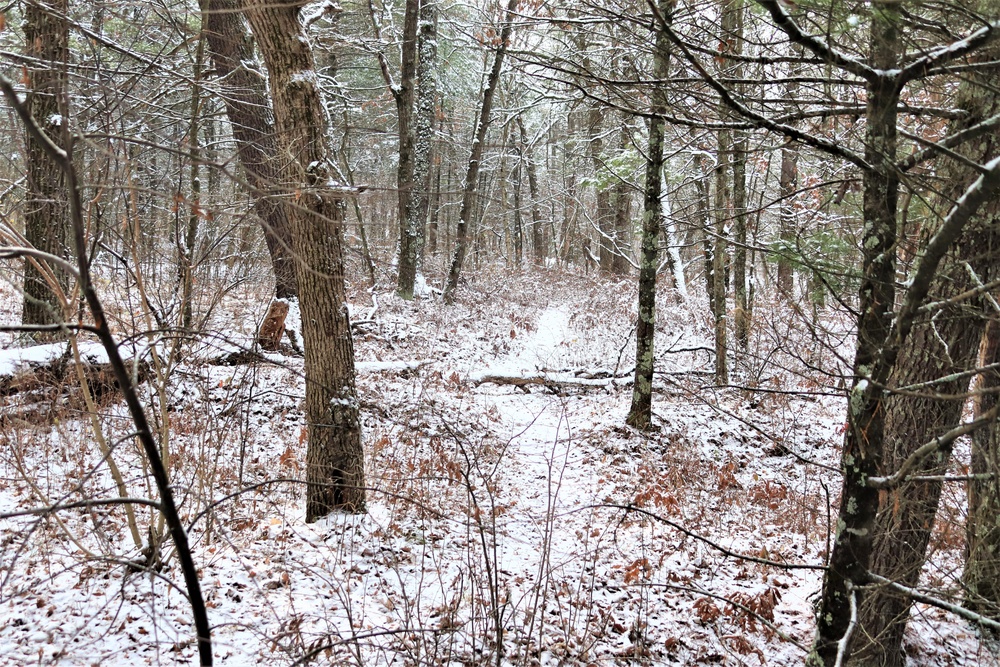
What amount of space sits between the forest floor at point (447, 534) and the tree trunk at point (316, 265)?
44 centimetres

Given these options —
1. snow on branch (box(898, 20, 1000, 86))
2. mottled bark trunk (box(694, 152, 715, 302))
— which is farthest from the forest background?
mottled bark trunk (box(694, 152, 715, 302))

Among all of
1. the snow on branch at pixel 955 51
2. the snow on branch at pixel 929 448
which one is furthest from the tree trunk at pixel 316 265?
the snow on branch at pixel 955 51

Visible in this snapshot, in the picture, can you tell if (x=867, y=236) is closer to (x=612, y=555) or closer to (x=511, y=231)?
(x=612, y=555)

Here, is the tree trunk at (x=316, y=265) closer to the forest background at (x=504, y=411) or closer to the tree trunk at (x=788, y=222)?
the forest background at (x=504, y=411)

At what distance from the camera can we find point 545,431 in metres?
8.13

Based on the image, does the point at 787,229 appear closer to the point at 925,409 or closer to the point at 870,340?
the point at 925,409

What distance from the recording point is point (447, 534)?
5008 millimetres

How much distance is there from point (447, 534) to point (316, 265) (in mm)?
2557

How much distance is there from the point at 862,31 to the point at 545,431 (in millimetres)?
6047

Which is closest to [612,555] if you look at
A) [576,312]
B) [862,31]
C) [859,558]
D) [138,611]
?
[859,558]

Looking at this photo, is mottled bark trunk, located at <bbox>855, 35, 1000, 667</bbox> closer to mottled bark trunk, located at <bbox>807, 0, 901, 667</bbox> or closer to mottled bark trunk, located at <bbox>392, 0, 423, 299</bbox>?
mottled bark trunk, located at <bbox>807, 0, 901, 667</bbox>

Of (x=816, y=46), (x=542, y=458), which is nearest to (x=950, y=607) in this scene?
(x=816, y=46)

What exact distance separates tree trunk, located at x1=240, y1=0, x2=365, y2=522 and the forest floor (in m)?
0.44

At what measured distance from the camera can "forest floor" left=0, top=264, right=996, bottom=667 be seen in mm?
3316
